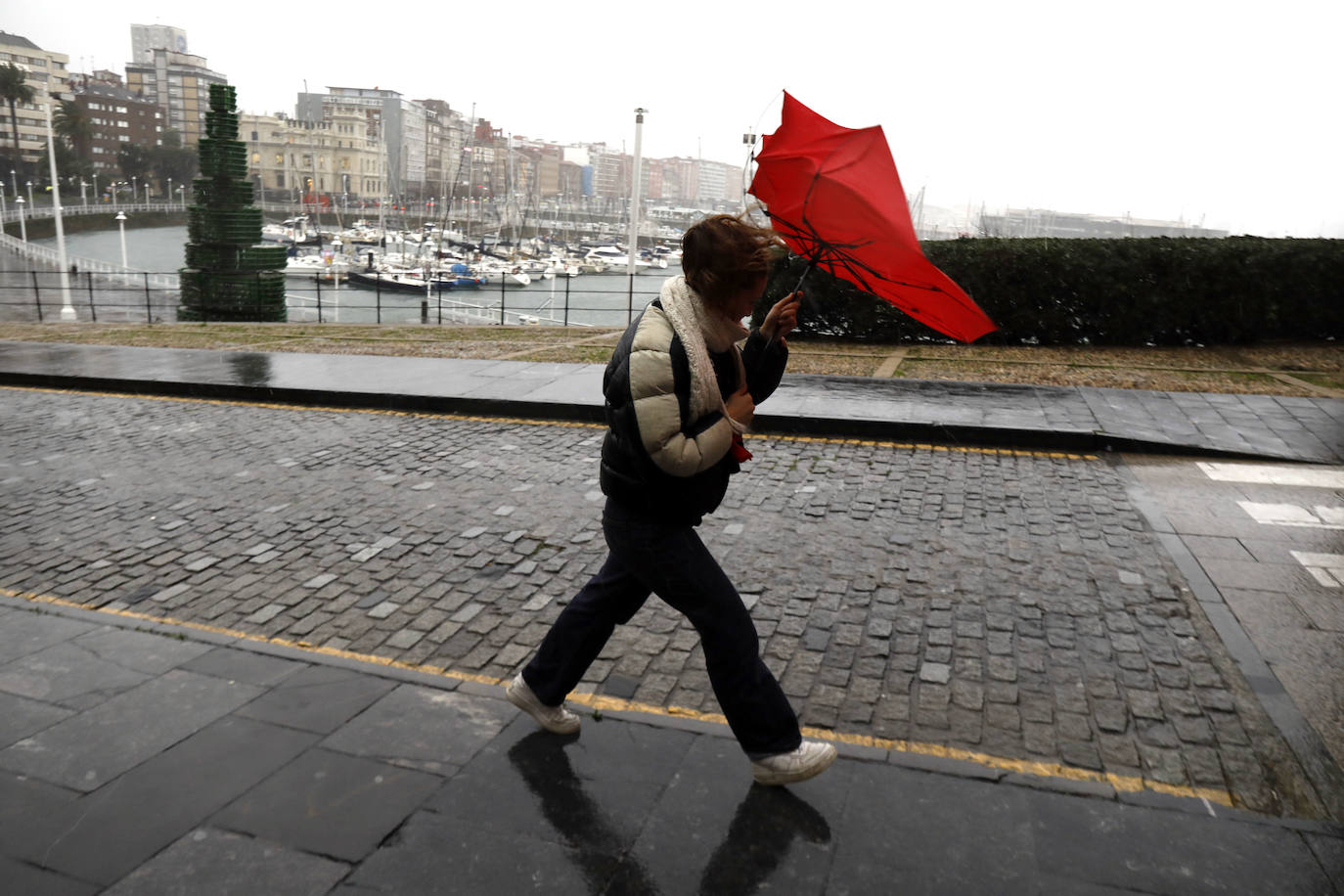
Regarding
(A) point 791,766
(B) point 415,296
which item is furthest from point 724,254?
(B) point 415,296

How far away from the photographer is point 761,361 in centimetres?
289

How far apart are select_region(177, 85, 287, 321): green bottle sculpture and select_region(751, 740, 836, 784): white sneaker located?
89.6ft

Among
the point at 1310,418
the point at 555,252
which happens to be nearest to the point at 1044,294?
the point at 1310,418

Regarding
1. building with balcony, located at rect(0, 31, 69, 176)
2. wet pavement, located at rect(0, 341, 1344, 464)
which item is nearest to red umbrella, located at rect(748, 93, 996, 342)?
wet pavement, located at rect(0, 341, 1344, 464)

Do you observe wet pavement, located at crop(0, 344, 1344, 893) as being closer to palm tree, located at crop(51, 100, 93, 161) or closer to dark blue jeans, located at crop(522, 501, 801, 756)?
dark blue jeans, located at crop(522, 501, 801, 756)

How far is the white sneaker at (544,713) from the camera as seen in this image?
3.25m

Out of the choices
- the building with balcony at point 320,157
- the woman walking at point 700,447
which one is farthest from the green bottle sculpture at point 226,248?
the building with balcony at point 320,157

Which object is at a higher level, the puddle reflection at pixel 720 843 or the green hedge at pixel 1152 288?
the green hedge at pixel 1152 288

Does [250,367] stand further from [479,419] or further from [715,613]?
[715,613]

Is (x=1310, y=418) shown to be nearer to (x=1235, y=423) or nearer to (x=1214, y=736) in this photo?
(x=1235, y=423)

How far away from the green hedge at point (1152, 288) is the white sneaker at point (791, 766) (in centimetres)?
982

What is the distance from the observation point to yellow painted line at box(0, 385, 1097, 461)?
7629mm

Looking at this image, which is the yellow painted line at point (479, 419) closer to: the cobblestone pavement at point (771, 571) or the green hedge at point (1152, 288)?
the cobblestone pavement at point (771, 571)

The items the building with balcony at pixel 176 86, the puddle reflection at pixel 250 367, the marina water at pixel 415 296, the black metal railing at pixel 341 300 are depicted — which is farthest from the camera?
the building with balcony at pixel 176 86
